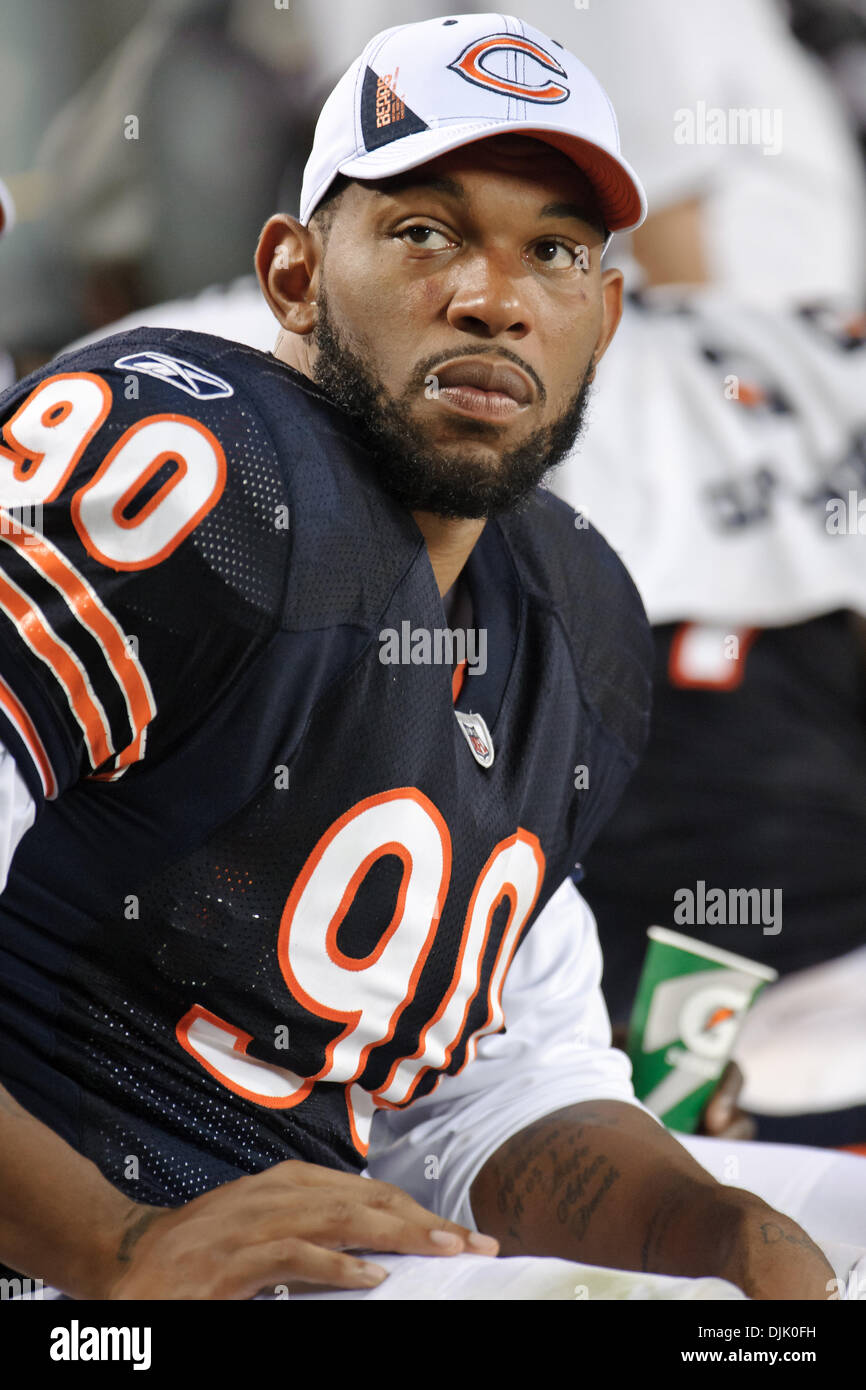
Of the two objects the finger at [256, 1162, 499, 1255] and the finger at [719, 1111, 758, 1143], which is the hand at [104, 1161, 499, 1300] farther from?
the finger at [719, 1111, 758, 1143]

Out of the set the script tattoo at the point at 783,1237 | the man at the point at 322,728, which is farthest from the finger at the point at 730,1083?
the script tattoo at the point at 783,1237

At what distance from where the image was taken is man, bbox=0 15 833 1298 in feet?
2.61

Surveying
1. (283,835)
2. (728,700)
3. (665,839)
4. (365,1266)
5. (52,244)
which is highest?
(52,244)

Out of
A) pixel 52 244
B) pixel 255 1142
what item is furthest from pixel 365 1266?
pixel 52 244

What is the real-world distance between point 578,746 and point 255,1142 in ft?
1.21

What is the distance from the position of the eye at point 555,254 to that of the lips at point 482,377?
0.08 metres

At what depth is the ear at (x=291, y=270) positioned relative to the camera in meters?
1.00

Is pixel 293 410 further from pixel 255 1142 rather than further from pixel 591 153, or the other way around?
pixel 255 1142

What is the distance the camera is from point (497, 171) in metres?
0.92

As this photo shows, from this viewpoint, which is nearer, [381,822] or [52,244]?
[381,822]

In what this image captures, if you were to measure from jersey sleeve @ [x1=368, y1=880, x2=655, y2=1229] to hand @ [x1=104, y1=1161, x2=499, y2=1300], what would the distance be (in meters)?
0.28

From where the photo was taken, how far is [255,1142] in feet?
3.21

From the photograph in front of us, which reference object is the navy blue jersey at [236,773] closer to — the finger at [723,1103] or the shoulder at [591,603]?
the shoulder at [591,603]

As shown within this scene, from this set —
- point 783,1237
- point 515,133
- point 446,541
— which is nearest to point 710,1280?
point 783,1237
